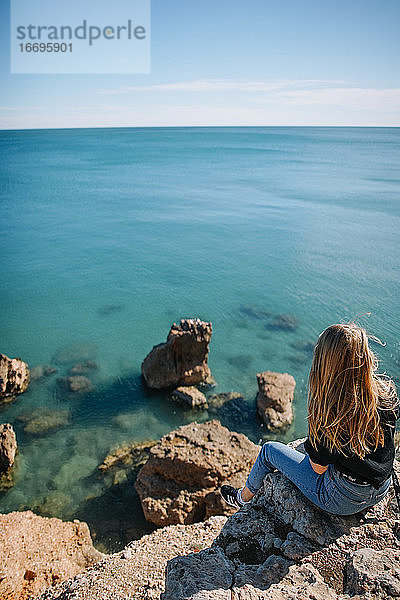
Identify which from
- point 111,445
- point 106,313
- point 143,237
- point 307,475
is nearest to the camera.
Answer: point 307,475

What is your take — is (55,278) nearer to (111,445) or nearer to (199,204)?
(111,445)

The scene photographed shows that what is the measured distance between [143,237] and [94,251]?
467 cm

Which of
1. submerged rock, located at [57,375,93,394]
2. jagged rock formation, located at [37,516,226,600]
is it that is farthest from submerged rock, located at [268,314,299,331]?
jagged rock formation, located at [37,516,226,600]

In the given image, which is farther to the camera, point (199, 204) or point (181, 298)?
point (199, 204)

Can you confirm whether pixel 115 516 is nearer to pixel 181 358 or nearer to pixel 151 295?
pixel 181 358

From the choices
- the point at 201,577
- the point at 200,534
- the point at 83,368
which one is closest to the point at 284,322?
the point at 83,368

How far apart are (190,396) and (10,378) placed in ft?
Answer: 21.1

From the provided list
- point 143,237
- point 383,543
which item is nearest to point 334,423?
point 383,543

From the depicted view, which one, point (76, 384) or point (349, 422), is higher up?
point (349, 422)

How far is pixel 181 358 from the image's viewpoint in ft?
46.9

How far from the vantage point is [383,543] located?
12.7 feet

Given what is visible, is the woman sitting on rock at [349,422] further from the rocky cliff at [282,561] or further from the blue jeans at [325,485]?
the rocky cliff at [282,561]

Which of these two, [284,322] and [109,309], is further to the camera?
[109,309]

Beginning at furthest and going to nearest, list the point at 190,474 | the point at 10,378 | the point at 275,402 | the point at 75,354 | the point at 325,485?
the point at 75,354 → the point at 10,378 → the point at 275,402 → the point at 190,474 → the point at 325,485
